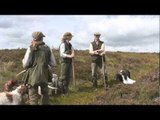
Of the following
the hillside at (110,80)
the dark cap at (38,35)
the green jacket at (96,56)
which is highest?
the dark cap at (38,35)

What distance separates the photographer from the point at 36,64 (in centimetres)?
1333

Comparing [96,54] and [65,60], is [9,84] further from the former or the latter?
[96,54]

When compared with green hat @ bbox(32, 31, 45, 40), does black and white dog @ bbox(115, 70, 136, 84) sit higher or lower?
lower

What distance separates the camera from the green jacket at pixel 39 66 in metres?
13.3

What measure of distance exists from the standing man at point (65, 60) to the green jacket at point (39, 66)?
1195 mm

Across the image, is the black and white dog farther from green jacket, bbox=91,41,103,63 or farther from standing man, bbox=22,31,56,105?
standing man, bbox=22,31,56,105

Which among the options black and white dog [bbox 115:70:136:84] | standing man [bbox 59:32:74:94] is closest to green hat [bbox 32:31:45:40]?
standing man [bbox 59:32:74:94]

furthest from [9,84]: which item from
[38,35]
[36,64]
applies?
[38,35]

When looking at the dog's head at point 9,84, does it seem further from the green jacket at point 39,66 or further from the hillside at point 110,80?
the green jacket at point 39,66

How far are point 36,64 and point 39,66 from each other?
0.34ft

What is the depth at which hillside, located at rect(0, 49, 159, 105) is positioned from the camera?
14234 millimetres

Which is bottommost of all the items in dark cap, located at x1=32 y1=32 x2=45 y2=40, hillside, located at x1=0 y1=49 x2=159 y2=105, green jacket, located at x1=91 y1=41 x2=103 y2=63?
hillside, located at x1=0 y1=49 x2=159 y2=105

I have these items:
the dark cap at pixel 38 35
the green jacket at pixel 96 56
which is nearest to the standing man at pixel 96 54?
the green jacket at pixel 96 56
